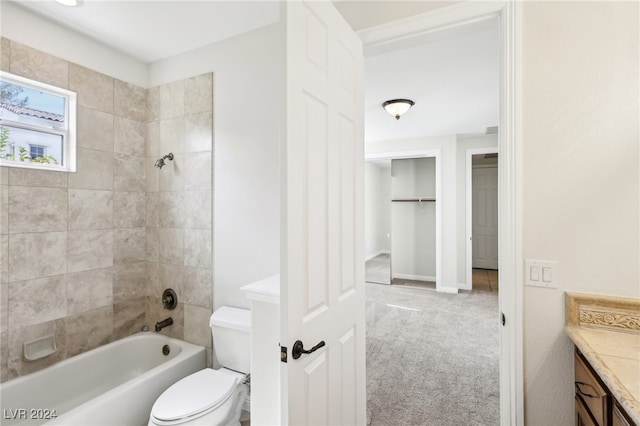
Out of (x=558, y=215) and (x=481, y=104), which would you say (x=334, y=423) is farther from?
(x=481, y=104)

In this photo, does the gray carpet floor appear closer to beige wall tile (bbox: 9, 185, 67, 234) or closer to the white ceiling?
the white ceiling

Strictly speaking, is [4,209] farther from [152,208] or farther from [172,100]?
[172,100]

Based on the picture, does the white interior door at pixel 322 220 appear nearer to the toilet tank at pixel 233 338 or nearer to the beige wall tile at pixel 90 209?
the toilet tank at pixel 233 338

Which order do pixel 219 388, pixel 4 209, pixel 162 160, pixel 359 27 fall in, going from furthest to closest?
pixel 162 160, pixel 4 209, pixel 219 388, pixel 359 27

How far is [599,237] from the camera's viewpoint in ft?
3.86

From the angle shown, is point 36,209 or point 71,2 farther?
point 36,209

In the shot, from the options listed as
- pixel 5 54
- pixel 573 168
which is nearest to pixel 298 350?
pixel 573 168

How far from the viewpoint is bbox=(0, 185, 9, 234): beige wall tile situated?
182 cm

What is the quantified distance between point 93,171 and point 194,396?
181 cm

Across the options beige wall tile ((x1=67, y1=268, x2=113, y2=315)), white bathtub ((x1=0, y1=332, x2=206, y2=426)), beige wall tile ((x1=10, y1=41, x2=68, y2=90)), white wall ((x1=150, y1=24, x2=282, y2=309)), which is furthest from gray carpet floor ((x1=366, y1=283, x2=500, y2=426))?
beige wall tile ((x1=10, y1=41, x2=68, y2=90))

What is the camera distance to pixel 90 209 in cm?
224

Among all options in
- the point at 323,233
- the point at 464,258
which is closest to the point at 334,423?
the point at 323,233

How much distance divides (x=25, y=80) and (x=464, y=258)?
218 inches

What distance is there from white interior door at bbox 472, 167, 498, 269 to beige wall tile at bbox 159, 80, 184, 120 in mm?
6182
